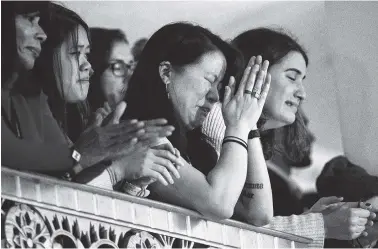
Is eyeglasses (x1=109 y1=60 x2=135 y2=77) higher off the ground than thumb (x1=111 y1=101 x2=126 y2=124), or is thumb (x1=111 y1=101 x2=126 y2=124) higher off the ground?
eyeglasses (x1=109 y1=60 x2=135 y2=77)

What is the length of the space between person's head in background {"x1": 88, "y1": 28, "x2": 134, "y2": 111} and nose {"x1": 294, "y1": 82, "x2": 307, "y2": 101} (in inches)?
50.6

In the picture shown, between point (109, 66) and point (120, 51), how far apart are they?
0.11 meters

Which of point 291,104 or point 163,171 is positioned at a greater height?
point 291,104

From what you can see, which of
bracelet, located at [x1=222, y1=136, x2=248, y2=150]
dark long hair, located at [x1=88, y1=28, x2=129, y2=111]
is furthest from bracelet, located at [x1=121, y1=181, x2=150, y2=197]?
bracelet, located at [x1=222, y1=136, x2=248, y2=150]

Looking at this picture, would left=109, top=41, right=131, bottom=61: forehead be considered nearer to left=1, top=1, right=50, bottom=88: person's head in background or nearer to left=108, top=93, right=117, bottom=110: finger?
left=108, top=93, right=117, bottom=110: finger

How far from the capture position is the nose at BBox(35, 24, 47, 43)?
5.98m

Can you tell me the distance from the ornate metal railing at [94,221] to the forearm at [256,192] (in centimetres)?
7

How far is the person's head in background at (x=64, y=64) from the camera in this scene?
597 cm

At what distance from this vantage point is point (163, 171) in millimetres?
6301

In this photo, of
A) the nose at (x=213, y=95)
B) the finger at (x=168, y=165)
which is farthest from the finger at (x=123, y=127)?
the nose at (x=213, y=95)

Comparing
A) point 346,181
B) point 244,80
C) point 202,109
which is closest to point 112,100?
point 202,109

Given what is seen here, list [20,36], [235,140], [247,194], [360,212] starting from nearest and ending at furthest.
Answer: [20,36], [235,140], [247,194], [360,212]

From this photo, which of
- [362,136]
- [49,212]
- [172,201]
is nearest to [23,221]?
[49,212]

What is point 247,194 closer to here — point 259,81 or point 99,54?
point 259,81
